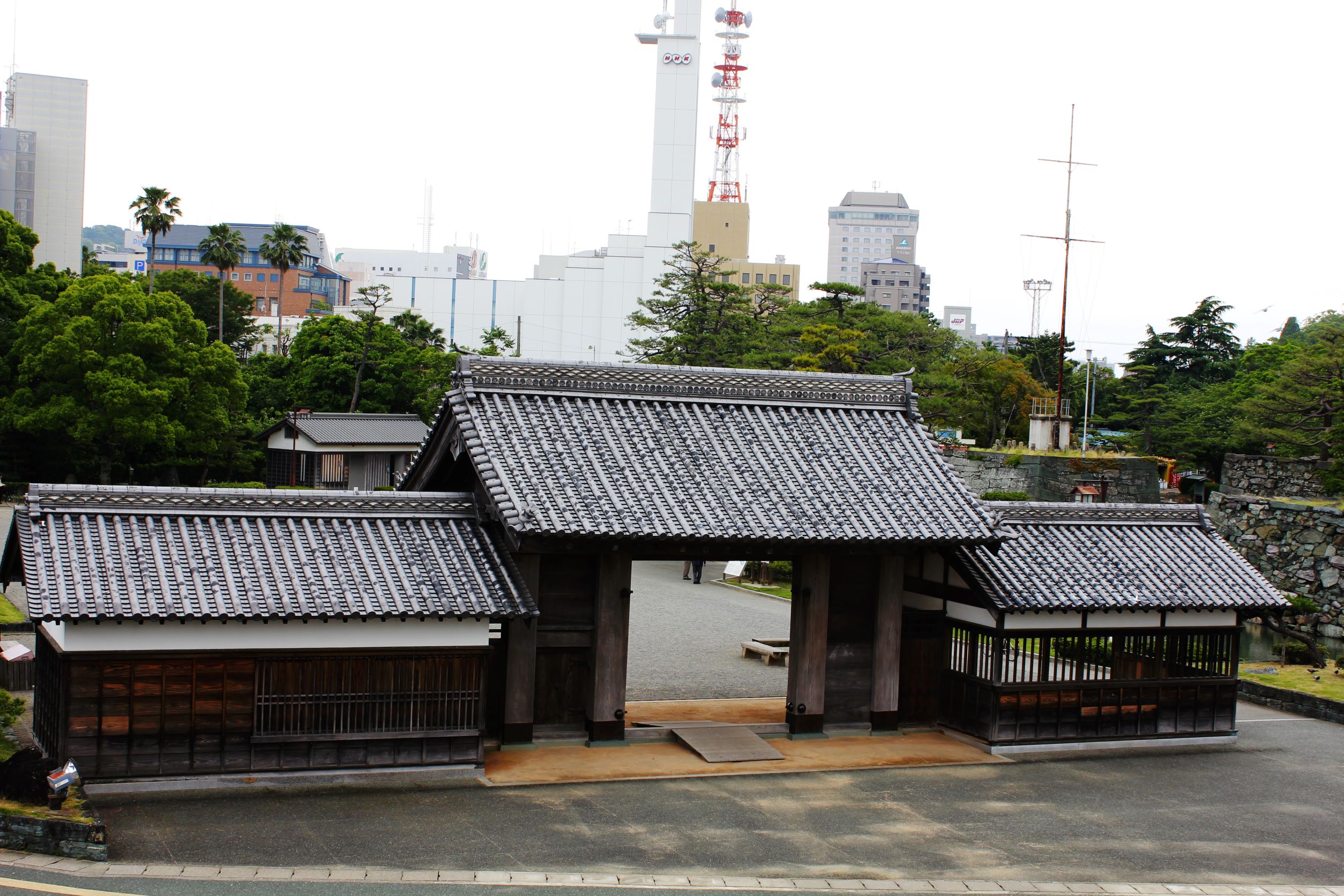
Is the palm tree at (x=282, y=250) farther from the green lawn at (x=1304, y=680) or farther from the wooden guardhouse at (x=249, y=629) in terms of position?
the green lawn at (x=1304, y=680)

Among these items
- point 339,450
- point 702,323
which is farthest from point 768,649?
point 339,450

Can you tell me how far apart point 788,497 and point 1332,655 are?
26534mm

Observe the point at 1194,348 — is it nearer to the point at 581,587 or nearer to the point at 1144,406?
the point at 1144,406

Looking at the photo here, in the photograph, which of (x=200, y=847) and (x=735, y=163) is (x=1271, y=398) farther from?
(x=735, y=163)

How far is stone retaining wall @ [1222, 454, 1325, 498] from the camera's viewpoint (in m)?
45.4

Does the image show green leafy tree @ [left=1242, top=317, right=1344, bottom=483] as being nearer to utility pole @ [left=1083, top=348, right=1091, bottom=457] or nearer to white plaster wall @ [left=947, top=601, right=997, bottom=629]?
utility pole @ [left=1083, top=348, right=1091, bottom=457]

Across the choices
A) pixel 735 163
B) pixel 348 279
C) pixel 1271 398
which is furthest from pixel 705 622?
pixel 348 279

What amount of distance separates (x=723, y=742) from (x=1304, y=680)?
46.0ft

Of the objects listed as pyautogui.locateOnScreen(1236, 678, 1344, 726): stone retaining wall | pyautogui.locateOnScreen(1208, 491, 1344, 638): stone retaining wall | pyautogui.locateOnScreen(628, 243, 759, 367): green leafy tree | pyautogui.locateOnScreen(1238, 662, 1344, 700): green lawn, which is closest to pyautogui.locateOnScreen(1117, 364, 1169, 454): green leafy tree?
pyautogui.locateOnScreen(1208, 491, 1344, 638): stone retaining wall

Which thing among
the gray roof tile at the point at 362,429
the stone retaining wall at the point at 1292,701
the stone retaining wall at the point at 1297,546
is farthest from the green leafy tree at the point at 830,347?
the stone retaining wall at the point at 1292,701

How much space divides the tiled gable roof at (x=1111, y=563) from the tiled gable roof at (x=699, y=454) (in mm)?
984

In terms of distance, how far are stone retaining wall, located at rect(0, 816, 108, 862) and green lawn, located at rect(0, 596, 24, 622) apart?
1261cm

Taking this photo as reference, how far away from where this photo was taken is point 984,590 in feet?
53.8

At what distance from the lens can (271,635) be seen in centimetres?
1354
